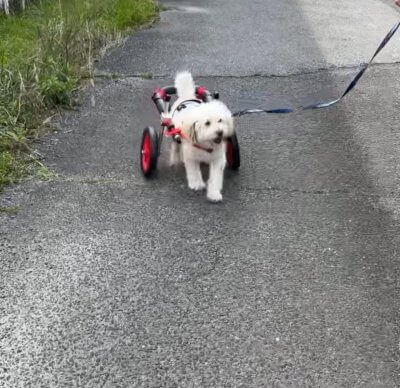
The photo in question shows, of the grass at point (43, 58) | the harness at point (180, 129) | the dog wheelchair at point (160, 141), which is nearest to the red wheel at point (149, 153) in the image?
the dog wheelchair at point (160, 141)

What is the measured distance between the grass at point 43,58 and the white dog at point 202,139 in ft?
3.75

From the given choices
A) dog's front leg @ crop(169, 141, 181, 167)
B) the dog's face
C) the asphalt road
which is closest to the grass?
the asphalt road

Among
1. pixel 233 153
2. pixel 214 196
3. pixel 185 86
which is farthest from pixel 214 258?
pixel 185 86

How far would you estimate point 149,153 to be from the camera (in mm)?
4715

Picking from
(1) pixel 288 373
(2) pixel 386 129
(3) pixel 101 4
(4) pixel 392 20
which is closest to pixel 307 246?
(1) pixel 288 373

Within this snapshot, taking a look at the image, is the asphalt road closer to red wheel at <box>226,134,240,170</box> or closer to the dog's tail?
red wheel at <box>226,134,240,170</box>

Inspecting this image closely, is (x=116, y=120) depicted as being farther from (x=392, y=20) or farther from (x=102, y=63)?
(x=392, y=20)

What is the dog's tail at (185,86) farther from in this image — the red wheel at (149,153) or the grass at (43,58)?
the grass at (43,58)

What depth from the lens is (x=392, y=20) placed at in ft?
33.4

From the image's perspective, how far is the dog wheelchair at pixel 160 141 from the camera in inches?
181

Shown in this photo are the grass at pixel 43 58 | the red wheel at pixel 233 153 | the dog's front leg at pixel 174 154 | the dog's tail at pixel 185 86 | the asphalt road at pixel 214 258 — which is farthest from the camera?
the grass at pixel 43 58

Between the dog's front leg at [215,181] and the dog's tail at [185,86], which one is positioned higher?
the dog's tail at [185,86]

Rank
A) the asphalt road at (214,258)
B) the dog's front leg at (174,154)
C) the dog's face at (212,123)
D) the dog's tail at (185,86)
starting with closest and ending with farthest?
1. the asphalt road at (214,258)
2. the dog's face at (212,123)
3. the dog's front leg at (174,154)
4. the dog's tail at (185,86)

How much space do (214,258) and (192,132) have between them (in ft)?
3.04
